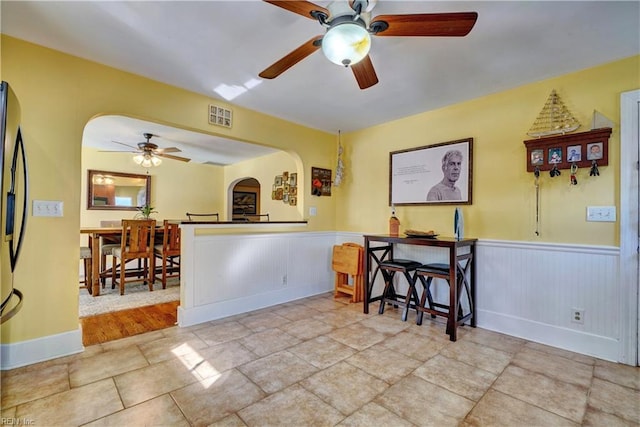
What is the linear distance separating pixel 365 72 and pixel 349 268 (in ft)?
7.55

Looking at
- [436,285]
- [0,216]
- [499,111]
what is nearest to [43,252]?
[0,216]

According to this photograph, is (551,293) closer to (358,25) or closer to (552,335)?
(552,335)

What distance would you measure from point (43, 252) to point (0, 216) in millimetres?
1212

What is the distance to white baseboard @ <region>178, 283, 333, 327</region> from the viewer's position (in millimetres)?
2736

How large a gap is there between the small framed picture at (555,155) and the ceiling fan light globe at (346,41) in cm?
A: 190

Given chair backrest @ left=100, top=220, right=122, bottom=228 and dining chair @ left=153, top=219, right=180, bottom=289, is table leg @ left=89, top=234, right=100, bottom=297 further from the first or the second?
chair backrest @ left=100, top=220, right=122, bottom=228

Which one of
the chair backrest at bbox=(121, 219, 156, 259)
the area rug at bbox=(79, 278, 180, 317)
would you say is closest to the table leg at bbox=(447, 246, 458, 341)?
the area rug at bbox=(79, 278, 180, 317)

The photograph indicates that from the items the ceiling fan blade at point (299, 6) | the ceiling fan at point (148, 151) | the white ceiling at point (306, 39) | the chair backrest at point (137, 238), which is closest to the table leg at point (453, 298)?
the white ceiling at point (306, 39)

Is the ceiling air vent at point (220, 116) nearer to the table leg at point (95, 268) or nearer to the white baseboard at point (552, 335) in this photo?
the table leg at point (95, 268)

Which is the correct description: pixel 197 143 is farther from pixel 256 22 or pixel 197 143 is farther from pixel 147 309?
pixel 256 22

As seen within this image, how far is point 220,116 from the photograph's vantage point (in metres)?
2.95

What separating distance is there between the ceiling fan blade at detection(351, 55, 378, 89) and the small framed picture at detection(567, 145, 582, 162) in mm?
1695

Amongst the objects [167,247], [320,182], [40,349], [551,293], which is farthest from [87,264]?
[551,293]

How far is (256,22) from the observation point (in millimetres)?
1768
